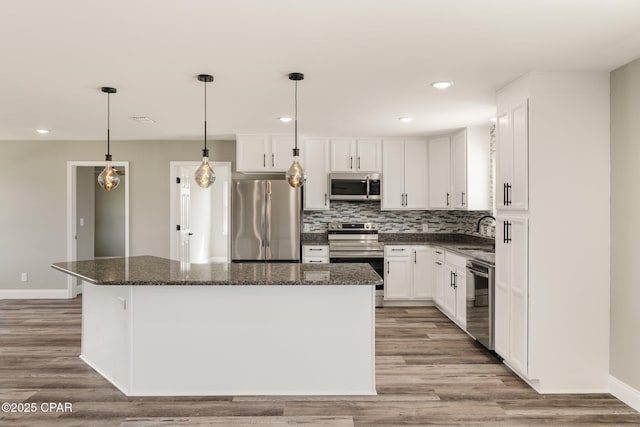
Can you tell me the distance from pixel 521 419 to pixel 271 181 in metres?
3.76

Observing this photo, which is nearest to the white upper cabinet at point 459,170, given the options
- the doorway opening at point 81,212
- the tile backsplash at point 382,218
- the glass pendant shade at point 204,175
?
the tile backsplash at point 382,218

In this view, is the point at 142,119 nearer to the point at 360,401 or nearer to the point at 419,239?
the point at 360,401

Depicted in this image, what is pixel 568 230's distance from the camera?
311cm

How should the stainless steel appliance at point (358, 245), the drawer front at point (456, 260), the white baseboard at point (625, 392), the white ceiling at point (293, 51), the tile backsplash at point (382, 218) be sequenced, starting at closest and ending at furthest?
the white ceiling at point (293, 51) → the white baseboard at point (625, 392) → the drawer front at point (456, 260) → the stainless steel appliance at point (358, 245) → the tile backsplash at point (382, 218)

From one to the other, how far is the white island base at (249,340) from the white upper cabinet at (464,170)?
268 cm

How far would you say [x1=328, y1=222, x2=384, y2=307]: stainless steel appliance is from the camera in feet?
18.3

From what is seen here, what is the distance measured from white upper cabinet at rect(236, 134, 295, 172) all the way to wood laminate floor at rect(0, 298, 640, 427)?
2.75 meters

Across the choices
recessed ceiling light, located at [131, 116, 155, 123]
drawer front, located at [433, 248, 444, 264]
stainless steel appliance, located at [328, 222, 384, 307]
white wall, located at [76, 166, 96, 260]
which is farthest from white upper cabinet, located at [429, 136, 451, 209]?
white wall, located at [76, 166, 96, 260]

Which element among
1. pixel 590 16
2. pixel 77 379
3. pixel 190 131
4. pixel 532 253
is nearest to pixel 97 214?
pixel 190 131

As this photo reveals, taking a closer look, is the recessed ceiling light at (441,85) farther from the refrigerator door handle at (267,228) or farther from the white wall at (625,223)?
the refrigerator door handle at (267,228)

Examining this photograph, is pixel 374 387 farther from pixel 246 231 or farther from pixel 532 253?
pixel 246 231

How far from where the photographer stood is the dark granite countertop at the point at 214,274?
286 centimetres

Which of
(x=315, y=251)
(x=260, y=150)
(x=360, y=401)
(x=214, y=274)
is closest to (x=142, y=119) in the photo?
(x=260, y=150)

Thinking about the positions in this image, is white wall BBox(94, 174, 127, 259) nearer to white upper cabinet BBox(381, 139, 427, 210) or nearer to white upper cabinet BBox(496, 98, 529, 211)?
white upper cabinet BBox(381, 139, 427, 210)
